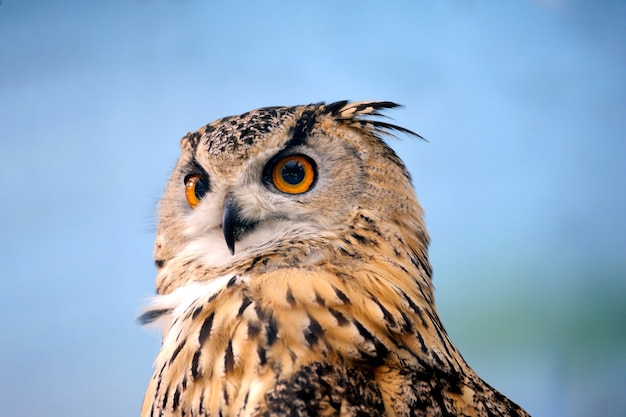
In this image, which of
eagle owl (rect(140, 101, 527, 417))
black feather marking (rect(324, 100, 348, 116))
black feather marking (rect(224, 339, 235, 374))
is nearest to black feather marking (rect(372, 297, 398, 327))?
eagle owl (rect(140, 101, 527, 417))

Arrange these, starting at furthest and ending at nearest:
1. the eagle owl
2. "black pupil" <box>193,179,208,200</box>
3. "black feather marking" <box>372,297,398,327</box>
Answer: "black pupil" <box>193,179,208,200</box>, "black feather marking" <box>372,297,398,327</box>, the eagle owl

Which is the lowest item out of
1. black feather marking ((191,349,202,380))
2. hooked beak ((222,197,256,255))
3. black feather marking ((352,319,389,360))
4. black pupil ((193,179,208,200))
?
black feather marking ((191,349,202,380))

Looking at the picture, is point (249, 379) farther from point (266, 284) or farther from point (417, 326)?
point (417, 326)

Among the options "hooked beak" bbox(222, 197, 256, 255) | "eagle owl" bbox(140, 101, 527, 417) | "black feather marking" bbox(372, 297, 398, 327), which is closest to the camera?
"eagle owl" bbox(140, 101, 527, 417)

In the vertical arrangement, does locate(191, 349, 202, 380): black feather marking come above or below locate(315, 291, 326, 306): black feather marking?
below

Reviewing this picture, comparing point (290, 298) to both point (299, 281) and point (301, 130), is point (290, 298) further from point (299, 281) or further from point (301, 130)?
point (301, 130)

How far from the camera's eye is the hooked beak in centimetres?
114

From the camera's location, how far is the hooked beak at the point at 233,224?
1144 millimetres

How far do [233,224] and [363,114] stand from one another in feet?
1.27

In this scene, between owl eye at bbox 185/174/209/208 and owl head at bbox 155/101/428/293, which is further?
owl eye at bbox 185/174/209/208

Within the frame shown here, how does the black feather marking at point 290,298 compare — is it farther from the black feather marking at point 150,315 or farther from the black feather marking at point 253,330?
the black feather marking at point 150,315

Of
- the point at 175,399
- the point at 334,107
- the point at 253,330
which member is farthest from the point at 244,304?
the point at 334,107

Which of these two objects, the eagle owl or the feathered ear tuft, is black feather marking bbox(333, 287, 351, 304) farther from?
the feathered ear tuft

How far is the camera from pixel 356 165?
123 cm
